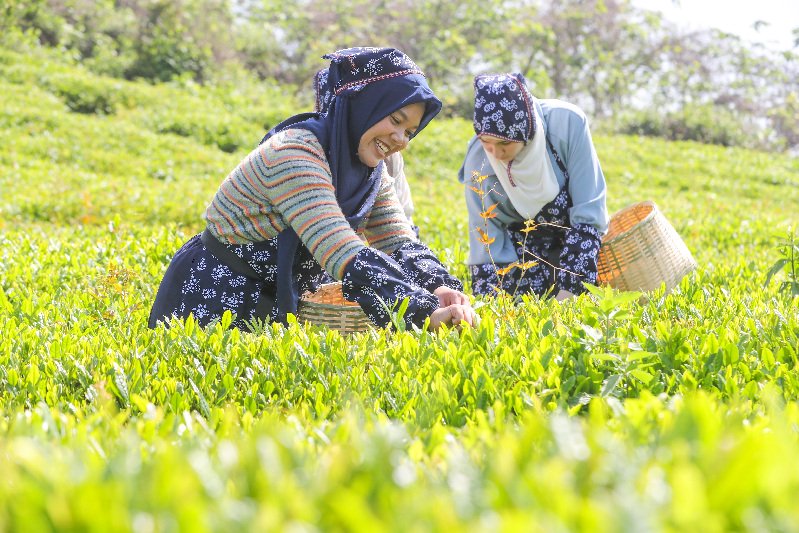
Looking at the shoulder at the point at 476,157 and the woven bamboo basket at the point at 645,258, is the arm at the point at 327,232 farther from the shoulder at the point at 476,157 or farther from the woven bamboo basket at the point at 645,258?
the shoulder at the point at 476,157

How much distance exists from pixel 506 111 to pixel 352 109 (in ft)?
4.31

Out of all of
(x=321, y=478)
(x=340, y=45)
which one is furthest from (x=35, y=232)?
(x=340, y=45)

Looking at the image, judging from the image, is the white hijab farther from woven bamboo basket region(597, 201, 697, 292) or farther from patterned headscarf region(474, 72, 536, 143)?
woven bamboo basket region(597, 201, 697, 292)

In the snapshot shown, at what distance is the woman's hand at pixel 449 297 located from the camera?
11.4ft

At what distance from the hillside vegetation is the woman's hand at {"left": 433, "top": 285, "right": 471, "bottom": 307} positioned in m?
0.15

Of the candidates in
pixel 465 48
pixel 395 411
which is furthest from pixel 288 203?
pixel 465 48

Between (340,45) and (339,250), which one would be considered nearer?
(339,250)

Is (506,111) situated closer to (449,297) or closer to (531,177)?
(531,177)

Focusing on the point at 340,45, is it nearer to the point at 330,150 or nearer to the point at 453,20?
the point at 453,20

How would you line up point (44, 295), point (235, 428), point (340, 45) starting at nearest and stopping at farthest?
point (235, 428) < point (44, 295) < point (340, 45)

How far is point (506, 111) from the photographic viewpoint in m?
4.71

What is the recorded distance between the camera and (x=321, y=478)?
1146 millimetres

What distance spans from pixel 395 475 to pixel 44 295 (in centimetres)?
409

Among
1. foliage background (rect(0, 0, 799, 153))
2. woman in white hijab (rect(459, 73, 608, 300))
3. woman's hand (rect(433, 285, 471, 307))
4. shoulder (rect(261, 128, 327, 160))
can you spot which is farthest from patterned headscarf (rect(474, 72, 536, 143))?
foliage background (rect(0, 0, 799, 153))
